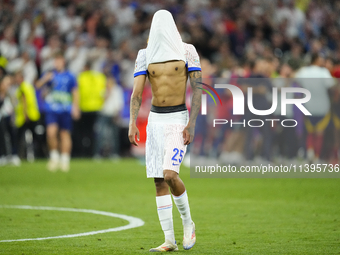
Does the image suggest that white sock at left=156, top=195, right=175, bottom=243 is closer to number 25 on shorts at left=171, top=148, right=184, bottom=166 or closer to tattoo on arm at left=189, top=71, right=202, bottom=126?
number 25 on shorts at left=171, top=148, right=184, bottom=166

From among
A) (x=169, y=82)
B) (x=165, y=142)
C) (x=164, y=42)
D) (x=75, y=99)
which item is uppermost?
(x=164, y=42)

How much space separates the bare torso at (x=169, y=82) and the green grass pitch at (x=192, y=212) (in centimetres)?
152

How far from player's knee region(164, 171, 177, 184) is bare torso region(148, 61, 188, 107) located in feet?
2.29

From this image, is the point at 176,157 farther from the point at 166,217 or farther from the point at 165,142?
the point at 166,217

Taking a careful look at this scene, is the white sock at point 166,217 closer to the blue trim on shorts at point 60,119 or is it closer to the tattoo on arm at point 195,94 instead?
the tattoo on arm at point 195,94

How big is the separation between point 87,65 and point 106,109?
5.48 feet

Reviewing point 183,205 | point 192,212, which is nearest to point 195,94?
point 183,205

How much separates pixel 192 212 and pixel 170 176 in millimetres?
3100

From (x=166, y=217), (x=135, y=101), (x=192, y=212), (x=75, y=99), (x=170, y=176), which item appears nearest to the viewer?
(x=170, y=176)

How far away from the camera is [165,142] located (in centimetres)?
599

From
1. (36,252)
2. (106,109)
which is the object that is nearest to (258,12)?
(106,109)

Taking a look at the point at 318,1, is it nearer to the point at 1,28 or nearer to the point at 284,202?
the point at 1,28

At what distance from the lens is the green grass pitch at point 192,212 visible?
20.3 feet

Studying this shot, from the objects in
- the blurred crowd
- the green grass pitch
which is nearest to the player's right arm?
the green grass pitch
